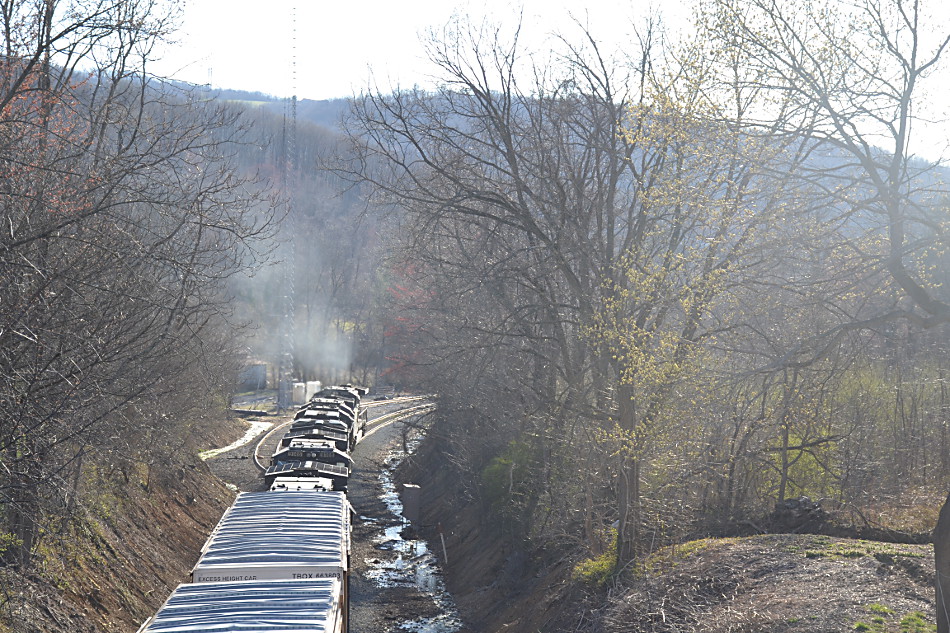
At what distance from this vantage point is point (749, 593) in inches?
489

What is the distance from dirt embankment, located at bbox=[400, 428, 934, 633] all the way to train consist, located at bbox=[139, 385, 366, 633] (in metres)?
4.17

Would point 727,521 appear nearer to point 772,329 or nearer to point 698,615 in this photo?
point 772,329

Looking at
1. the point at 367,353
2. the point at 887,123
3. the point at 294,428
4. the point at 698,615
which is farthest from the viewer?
the point at 367,353

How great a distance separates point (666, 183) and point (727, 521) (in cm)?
772

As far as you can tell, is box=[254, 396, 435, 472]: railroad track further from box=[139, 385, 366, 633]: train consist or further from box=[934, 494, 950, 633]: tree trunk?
box=[934, 494, 950, 633]: tree trunk

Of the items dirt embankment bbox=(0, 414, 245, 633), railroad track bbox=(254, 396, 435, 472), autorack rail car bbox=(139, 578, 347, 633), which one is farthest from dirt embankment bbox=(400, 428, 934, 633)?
railroad track bbox=(254, 396, 435, 472)

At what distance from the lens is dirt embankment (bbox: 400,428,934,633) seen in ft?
36.1

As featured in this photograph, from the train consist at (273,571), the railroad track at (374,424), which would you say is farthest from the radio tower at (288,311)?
the train consist at (273,571)

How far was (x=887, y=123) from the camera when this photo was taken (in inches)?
401

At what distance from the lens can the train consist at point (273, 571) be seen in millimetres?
9367

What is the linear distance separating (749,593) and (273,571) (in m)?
6.49

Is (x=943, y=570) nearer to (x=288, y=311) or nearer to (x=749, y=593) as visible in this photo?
(x=749, y=593)

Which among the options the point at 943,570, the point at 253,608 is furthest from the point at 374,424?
the point at 943,570

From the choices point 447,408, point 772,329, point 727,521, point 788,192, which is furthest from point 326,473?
point 788,192
